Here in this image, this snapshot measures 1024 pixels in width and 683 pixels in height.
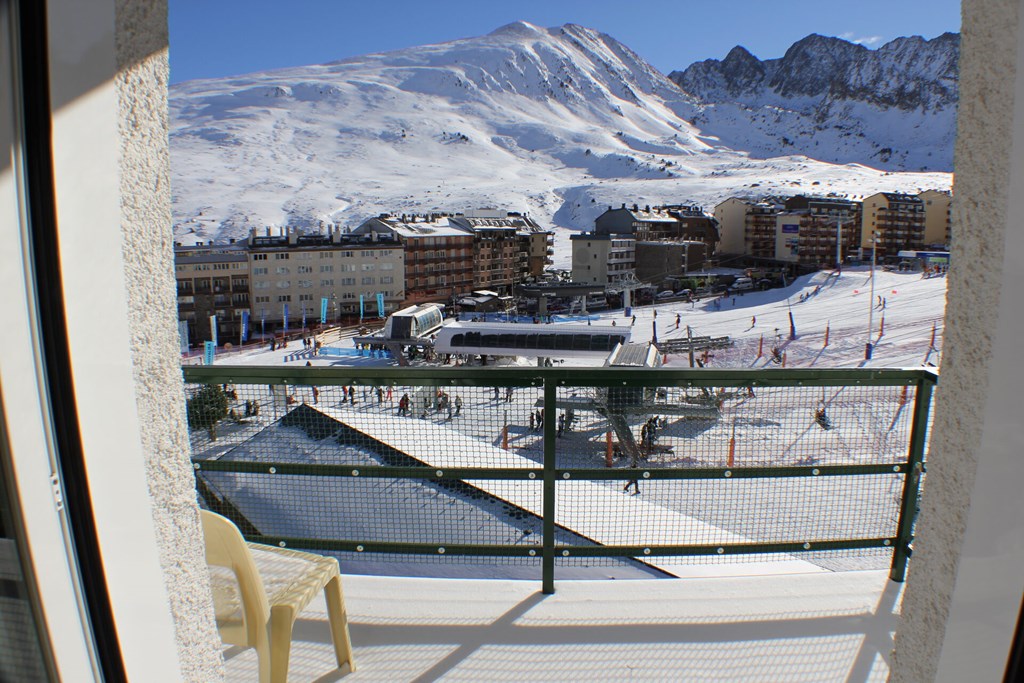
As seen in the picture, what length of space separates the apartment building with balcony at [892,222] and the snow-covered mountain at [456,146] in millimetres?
18801

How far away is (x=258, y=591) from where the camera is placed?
1.28 meters

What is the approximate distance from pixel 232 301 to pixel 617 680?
30.6 meters

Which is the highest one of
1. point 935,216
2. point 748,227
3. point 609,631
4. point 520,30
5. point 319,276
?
point 520,30

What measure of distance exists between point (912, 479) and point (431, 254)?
108ft

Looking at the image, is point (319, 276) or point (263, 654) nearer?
point (263, 654)

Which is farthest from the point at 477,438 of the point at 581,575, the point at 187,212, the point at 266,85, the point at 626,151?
the point at 266,85

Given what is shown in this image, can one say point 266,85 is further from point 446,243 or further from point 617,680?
point 617,680

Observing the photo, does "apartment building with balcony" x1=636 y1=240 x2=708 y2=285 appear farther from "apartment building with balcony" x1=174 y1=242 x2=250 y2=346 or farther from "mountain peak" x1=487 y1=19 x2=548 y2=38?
"mountain peak" x1=487 y1=19 x2=548 y2=38

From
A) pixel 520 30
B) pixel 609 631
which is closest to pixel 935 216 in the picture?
pixel 609 631

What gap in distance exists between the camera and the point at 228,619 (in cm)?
130

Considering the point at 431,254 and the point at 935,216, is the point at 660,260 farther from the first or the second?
the point at 935,216

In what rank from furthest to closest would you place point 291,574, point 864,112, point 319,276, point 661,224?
point 864,112 → point 661,224 → point 319,276 → point 291,574

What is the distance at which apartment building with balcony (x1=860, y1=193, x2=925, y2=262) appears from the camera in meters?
41.4

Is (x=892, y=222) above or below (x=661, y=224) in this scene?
below
